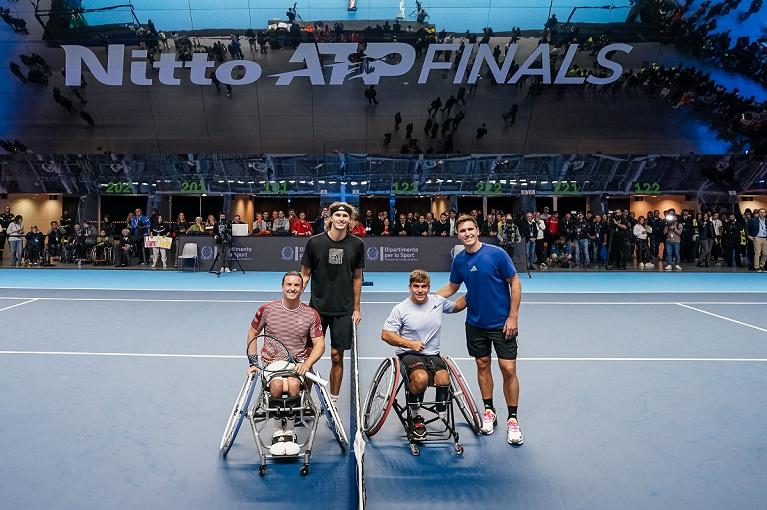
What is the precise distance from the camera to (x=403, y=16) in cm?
2231

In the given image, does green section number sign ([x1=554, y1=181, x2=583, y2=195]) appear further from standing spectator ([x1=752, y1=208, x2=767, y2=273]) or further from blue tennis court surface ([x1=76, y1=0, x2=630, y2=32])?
standing spectator ([x1=752, y1=208, x2=767, y2=273])

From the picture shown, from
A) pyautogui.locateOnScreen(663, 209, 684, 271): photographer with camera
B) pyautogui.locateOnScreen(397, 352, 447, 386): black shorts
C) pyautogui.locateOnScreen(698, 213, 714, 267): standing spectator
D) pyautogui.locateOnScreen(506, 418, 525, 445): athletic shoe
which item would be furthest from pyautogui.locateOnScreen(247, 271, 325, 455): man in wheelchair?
pyautogui.locateOnScreen(698, 213, 714, 267): standing spectator

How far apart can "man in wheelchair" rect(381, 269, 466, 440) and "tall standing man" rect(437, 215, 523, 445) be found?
192mm

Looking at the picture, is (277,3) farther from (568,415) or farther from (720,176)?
(568,415)

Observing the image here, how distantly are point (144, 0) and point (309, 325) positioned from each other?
2229 cm

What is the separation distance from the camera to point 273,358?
438 cm

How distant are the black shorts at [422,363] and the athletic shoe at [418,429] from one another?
33 cm

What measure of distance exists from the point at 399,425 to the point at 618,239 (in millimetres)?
17675

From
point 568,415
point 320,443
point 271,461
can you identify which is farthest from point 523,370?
point 271,461

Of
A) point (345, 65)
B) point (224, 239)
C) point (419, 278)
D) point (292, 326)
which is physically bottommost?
point (292, 326)

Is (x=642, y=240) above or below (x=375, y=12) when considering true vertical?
below

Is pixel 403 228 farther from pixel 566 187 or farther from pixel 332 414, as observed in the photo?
pixel 332 414

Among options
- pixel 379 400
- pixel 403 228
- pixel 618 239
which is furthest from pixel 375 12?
pixel 379 400

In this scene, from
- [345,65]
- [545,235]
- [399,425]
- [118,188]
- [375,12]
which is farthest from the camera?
[118,188]
